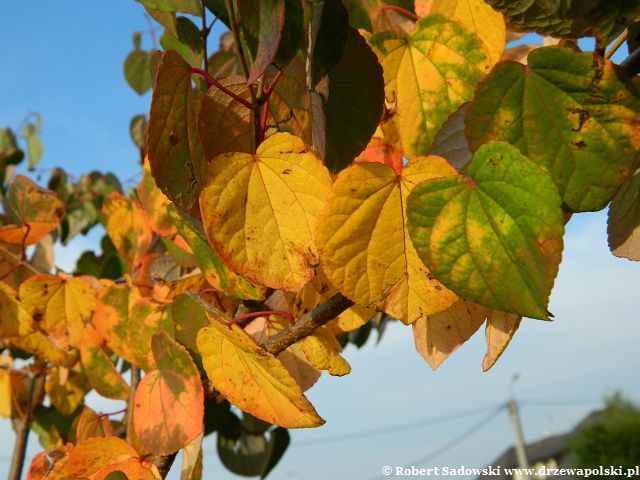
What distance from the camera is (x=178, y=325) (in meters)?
0.56

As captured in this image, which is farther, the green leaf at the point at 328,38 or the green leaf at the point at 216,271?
the green leaf at the point at 216,271

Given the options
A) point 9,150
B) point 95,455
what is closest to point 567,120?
point 95,455

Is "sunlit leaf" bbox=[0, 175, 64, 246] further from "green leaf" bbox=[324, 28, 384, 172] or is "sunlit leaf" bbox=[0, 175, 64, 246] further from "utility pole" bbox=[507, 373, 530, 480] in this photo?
"utility pole" bbox=[507, 373, 530, 480]

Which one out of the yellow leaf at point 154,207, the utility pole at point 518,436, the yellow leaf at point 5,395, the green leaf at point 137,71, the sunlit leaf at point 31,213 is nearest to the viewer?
the yellow leaf at point 154,207

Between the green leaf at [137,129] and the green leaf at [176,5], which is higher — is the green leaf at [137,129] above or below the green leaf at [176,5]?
above

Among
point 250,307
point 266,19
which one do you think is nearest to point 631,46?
point 266,19

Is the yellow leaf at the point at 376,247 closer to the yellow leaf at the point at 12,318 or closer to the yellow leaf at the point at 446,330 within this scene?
the yellow leaf at the point at 446,330

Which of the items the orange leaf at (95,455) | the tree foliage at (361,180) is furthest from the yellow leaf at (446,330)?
the orange leaf at (95,455)

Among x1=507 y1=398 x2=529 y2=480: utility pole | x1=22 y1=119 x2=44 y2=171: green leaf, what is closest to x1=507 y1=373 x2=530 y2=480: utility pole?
x1=507 y1=398 x2=529 y2=480: utility pole

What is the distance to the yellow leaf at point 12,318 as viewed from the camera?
0.86m

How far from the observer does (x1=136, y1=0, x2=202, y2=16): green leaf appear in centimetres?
50

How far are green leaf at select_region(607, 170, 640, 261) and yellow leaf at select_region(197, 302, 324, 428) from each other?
199 mm

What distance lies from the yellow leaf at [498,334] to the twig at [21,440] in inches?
37.5

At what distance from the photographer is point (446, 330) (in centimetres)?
45
